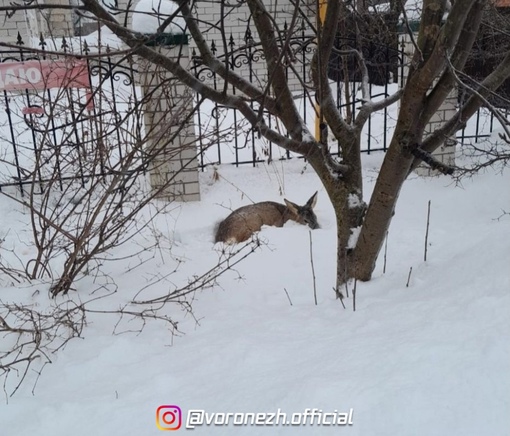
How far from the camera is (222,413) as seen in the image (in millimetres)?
1890

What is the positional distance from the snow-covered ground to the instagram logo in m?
0.03

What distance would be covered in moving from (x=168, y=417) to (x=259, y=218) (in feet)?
11.0

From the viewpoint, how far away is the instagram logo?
188 cm

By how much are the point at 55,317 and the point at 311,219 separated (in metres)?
2.94

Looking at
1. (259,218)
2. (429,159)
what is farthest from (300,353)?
(259,218)

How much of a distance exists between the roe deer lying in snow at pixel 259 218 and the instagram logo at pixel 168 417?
2797 millimetres

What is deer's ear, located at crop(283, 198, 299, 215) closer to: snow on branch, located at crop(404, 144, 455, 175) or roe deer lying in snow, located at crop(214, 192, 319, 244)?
roe deer lying in snow, located at crop(214, 192, 319, 244)

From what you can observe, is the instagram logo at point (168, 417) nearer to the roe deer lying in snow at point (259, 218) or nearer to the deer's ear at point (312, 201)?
the roe deer lying in snow at point (259, 218)

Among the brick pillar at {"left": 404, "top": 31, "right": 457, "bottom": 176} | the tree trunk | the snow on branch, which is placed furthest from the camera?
the brick pillar at {"left": 404, "top": 31, "right": 457, "bottom": 176}

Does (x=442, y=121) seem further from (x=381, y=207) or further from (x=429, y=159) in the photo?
(x=429, y=159)

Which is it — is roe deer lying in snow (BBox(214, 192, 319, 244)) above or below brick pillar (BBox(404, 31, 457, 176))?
below

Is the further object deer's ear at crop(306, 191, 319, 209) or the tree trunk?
deer's ear at crop(306, 191, 319, 209)

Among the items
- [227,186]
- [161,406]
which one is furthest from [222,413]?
[227,186]

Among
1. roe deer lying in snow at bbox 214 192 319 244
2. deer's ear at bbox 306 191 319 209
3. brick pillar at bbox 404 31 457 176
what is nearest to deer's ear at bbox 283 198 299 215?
roe deer lying in snow at bbox 214 192 319 244
